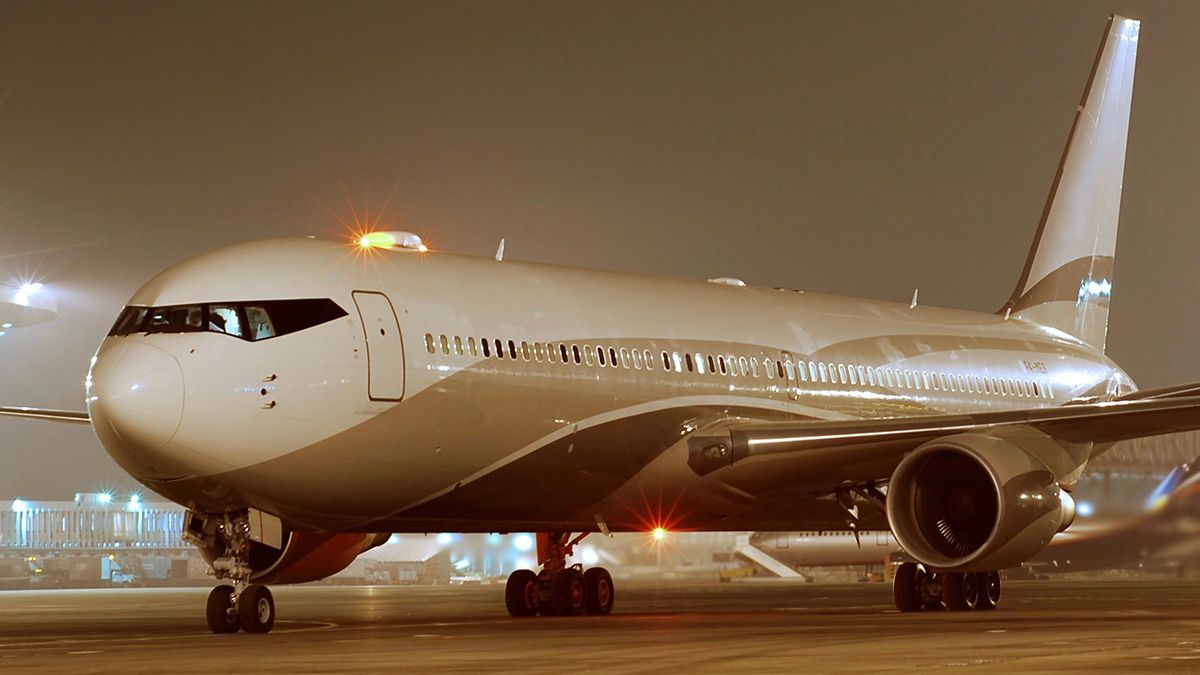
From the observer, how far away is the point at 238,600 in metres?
14.9

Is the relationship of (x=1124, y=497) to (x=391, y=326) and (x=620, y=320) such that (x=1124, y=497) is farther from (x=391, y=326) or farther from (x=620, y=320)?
(x=391, y=326)

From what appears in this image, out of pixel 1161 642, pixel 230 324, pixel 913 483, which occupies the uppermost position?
pixel 230 324

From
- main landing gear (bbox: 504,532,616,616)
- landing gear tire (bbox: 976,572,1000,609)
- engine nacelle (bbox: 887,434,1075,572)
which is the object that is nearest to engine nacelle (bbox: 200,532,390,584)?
main landing gear (bbox: 504,532,616,616)

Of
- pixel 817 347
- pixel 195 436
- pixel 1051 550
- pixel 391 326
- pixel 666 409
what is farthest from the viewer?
pixel 1051 550

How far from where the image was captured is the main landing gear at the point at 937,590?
21391mm

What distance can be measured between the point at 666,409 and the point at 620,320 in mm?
1124

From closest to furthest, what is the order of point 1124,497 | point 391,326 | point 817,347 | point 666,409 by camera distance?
point 391,326, point 666,409, point 817,347, point 1124,497

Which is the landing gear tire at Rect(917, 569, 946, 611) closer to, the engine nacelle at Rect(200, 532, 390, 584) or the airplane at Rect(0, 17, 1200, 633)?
the airplane at Rect(0, 17, 1200, 633)

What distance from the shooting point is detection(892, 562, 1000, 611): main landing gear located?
842 inches

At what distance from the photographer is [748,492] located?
1898 cm

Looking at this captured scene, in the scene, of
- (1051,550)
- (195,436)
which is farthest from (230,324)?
(1051,550)

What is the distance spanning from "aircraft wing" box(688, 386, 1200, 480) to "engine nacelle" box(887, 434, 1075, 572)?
486mm

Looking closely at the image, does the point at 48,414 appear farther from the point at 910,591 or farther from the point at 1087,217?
the point at 1087,217

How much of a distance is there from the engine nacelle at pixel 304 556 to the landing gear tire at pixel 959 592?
7537 mm
